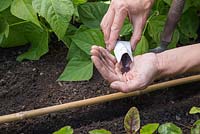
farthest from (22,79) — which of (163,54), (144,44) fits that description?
(163,54)

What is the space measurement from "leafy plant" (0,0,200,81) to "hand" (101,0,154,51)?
0.56 feet

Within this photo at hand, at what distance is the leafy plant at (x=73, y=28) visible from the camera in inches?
61.2

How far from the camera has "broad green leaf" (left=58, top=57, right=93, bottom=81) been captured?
1.65 meters

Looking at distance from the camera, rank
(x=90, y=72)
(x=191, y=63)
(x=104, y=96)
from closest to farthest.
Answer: (x=191, y=63)
(x=104, y=96)
(x=90, y=72)

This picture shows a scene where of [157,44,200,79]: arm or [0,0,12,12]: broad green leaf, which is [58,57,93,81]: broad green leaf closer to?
[0,0,12,12]: broad green leaf

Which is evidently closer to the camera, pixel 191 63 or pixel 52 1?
pixel 191 63

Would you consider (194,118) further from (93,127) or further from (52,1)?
(52,1)

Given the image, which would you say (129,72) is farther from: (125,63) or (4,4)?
(4,4)

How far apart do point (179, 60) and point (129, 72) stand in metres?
0.13

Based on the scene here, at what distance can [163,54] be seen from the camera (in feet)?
4.42

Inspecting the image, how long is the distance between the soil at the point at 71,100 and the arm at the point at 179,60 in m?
0.26

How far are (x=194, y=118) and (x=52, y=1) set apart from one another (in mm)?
541

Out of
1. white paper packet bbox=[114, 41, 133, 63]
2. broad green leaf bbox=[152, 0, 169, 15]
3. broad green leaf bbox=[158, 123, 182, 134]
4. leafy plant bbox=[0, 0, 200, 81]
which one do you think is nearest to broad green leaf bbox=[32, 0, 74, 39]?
leafy plant bbox=[0, 0, 200, 81]

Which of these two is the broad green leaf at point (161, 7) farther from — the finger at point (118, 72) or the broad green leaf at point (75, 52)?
the finger at point (118, 72)
